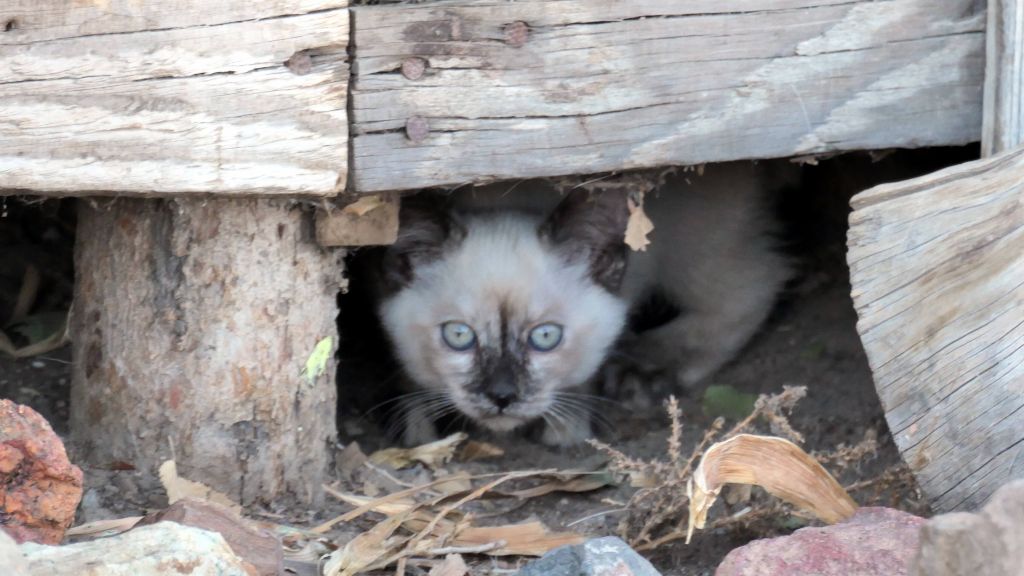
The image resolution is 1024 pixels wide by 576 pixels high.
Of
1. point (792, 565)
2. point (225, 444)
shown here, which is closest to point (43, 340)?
point (225, 444)

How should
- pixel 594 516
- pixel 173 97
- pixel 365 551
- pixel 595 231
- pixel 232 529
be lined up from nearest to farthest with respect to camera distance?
pixel 232 529 → pixel 173 97 → pixel 365 551 → pixel 594 516 → pixel 595 231

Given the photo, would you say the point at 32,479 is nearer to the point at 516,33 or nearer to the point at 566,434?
the point at 516,33

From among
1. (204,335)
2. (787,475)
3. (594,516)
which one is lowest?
(594,516)

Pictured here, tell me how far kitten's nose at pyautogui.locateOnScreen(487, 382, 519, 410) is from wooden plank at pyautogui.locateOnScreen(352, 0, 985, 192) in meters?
0.87

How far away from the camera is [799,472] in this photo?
256 centimetres

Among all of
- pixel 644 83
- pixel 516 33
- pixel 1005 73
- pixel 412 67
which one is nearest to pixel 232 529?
pixel 412 67

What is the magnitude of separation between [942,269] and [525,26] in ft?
3.35

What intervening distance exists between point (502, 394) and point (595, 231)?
0.60 m

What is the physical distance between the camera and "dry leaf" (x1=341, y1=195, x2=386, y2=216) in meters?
2.87

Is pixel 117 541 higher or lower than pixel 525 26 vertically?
lower

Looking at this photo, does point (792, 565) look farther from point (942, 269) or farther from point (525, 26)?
point (525, 26)

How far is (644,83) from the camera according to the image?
2793 mm

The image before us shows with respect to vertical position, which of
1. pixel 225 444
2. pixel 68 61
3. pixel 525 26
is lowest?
pixel 225 444

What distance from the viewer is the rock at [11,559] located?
1663 mm
